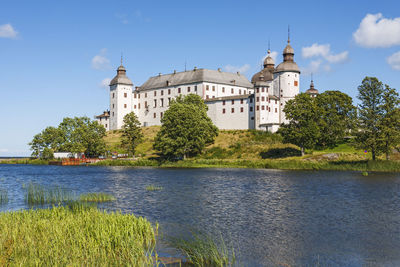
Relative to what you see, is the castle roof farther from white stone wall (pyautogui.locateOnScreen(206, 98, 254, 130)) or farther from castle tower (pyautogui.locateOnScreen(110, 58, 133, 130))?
white stone wall (pyautogui.locateOnScreen(206, 98, 254, 130))

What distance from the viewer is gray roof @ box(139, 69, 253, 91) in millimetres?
119688

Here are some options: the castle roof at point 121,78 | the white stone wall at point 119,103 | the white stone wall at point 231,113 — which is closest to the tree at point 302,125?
the white stone wall at point 231,113

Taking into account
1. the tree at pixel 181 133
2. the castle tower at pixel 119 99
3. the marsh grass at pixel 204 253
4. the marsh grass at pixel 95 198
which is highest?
the castle tower at pixel 119 99

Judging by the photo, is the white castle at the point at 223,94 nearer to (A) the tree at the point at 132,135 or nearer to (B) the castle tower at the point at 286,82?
(B) the castle tower at the point at 286,82

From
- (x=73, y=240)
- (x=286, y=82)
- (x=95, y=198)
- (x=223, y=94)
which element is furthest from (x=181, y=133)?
(x=73, y=240)

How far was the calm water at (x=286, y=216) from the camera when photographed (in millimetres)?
16750

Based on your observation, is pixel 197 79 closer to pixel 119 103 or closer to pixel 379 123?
pixel 119 103

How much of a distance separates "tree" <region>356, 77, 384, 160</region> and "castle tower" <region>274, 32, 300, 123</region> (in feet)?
130

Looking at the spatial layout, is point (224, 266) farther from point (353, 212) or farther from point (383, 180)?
point (383, 180)

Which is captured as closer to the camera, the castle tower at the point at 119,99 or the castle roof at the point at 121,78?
the castle tower at the point at 119,99

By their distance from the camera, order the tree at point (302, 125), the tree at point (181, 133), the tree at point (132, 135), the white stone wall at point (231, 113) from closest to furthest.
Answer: the tree at point (302, 125) → the tree at point (181, 133) → the tree at point (132, 135) → the white stone wall at point (231, 113)

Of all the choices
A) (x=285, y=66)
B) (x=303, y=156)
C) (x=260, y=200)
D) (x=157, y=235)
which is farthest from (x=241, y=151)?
(x=157, y=235)

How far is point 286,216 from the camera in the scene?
2527 cm

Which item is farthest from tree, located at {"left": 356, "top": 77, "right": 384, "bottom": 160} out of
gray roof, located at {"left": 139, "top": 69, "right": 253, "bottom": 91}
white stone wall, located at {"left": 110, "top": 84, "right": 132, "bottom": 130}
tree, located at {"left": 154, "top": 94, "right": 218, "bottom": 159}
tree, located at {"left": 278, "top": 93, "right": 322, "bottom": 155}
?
white stone wall, located at {"left": 110, "top": 84, "right": 132, "bottom": 130}
